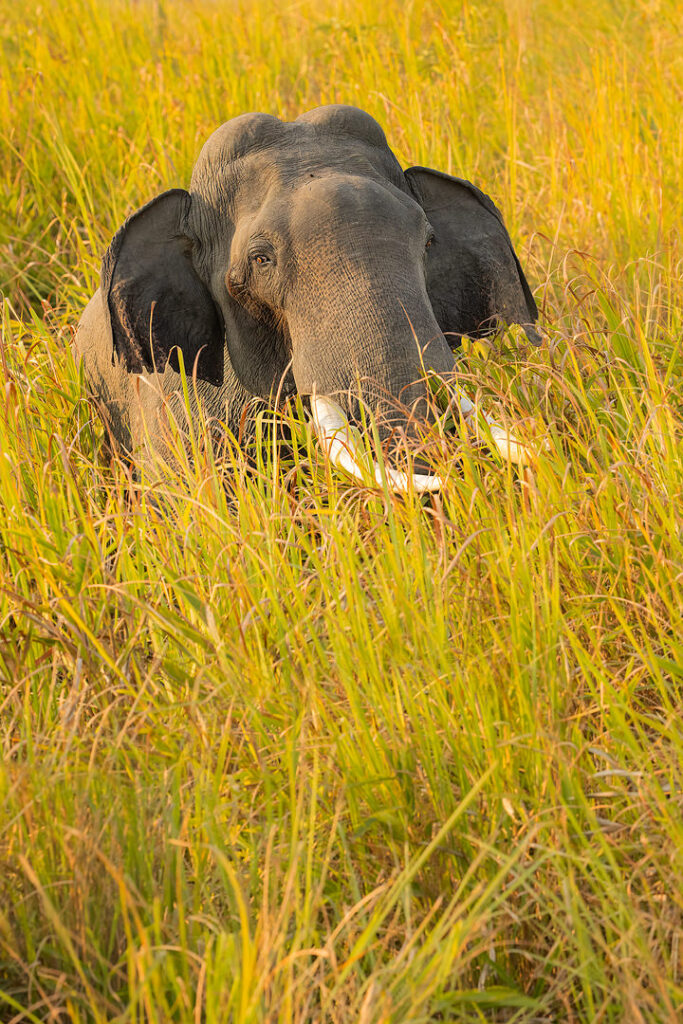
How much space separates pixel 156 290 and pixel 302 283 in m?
0.53

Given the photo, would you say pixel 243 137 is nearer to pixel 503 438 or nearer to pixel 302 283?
pixel 302 283

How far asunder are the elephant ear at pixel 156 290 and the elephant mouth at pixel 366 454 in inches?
21.5

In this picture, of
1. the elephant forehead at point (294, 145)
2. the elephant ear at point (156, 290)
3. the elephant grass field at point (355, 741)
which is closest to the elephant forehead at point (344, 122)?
the elephant forehead at point (294, 145)

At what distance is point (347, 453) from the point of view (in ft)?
8.48

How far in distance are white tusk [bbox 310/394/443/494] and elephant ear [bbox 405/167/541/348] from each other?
2.47 feet

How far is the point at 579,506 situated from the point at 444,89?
11.6ft

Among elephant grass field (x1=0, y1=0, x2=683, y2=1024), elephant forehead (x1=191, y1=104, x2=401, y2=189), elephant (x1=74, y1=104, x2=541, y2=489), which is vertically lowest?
elephant grass field (x1=0, y1=0, x2=683, y2=1024)

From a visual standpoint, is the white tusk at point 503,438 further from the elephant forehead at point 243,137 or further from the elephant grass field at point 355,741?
the elephant forehead at point 243,137

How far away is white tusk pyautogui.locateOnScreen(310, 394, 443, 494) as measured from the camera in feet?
7.83

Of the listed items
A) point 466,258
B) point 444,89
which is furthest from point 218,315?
point 444,89

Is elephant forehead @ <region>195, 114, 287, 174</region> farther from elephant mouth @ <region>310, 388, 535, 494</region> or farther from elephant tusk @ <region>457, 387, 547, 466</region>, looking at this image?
elephant tusk @ <region>457, 387, 547, 466</region>

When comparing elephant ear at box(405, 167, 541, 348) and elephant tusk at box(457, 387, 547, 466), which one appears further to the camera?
elephant ear at box(405, 167, 541, 348)

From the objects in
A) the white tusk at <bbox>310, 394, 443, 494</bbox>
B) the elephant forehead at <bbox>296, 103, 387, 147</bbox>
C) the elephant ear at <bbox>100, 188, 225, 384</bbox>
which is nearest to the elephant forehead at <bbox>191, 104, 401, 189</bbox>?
the elephant forehead at <bbox>296, 103, 387, 147</bbox>

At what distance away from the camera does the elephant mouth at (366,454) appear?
238cm
